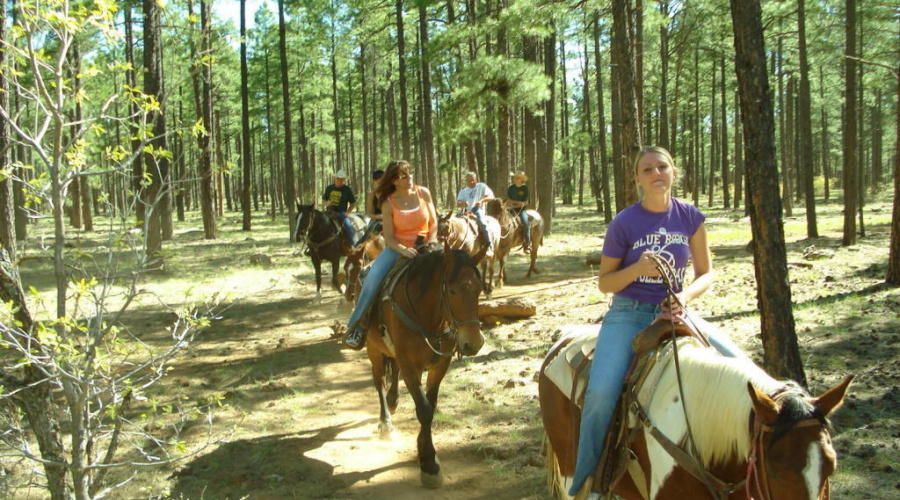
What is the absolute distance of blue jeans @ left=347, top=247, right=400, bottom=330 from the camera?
6879 mm

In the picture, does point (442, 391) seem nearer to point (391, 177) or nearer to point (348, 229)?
point (391, 177)

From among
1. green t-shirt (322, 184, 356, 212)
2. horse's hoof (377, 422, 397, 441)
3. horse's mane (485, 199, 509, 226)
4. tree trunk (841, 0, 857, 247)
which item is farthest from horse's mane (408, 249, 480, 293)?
tree trunk (841, 0, 857, 247)

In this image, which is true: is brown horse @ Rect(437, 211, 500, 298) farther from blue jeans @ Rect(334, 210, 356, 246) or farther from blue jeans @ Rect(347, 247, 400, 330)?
blue jeans @ Rect(347, 247, 400, 330)

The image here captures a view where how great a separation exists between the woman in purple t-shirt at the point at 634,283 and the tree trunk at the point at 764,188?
3063 mm

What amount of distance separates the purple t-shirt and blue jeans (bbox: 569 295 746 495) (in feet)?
0.30

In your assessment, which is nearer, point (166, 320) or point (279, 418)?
point (279, 418)

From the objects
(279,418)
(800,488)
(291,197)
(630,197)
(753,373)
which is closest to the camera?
(800,488)

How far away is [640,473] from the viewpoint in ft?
10.9

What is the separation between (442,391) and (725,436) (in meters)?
5.83

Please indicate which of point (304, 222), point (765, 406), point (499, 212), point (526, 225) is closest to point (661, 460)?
point (765, 406)

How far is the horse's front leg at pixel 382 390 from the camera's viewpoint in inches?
278

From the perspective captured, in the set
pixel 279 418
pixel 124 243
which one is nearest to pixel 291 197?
pixel 279 418

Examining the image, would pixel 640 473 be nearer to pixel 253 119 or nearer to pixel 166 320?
pixel 166 320

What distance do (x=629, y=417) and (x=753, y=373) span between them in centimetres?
73
